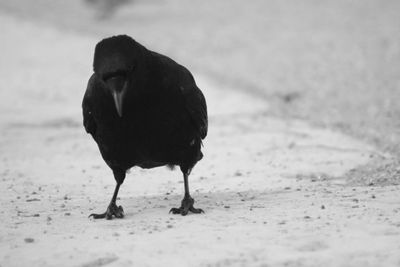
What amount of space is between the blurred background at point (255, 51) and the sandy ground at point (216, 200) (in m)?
0.64

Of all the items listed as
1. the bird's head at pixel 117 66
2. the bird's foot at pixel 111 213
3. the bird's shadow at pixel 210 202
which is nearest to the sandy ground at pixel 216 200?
the bird's shadow at pixel 210 202

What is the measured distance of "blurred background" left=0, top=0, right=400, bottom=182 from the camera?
12359 mm

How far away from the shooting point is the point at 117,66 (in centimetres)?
493

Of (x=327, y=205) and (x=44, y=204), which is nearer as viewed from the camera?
(x=327, y=205)

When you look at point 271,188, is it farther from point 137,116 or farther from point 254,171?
point 137,116

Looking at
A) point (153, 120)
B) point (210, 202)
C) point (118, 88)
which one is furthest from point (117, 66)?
point (210, 202)

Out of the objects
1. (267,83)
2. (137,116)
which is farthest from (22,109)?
(137,116)

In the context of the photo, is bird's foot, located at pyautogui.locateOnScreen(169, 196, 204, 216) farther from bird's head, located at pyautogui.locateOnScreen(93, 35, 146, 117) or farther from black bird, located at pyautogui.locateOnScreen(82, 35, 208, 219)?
bird's head, located at pyautogui.locateOnScreen(93, 35, 146, 117)

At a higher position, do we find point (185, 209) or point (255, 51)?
point (255, 51)

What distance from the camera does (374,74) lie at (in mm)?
15148

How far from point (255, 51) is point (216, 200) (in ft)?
45.3

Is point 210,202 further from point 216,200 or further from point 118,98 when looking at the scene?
point 118,98

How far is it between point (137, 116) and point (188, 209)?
2.69ft

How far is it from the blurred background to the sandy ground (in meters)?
0.64
